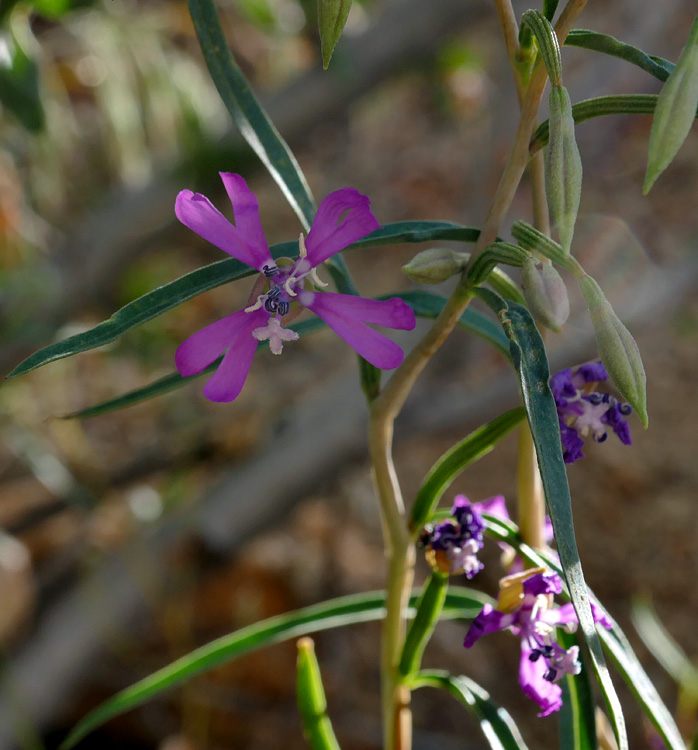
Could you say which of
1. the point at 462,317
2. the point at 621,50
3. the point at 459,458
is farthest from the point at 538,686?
the point at 621,50

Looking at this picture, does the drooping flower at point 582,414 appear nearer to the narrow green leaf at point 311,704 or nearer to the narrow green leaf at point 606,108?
the narrow green leaf at point 606,108

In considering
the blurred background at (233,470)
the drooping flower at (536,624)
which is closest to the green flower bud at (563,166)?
the drooping flower at (536,624)

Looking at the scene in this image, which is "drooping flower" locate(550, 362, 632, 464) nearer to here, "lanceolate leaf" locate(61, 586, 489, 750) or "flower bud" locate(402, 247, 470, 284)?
"flower bud" locate(402, 247, 470, 284)

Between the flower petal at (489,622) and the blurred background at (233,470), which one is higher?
the blurred background at (233,470)

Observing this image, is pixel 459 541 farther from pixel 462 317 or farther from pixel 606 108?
pixel 606 108

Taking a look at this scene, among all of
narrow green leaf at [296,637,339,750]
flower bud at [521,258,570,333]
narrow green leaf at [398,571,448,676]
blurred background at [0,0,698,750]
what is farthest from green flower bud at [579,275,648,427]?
blurred background at [0,0,698,750]

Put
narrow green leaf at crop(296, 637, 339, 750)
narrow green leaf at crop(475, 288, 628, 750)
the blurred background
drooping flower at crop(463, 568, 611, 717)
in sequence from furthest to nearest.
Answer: the blurred background, narrow green leaf at crop(296, 637, 339, 750), drooping flower at crop(463, 568, 611, 717), narrow green leaf at crop(475, 288, 628, 750)
